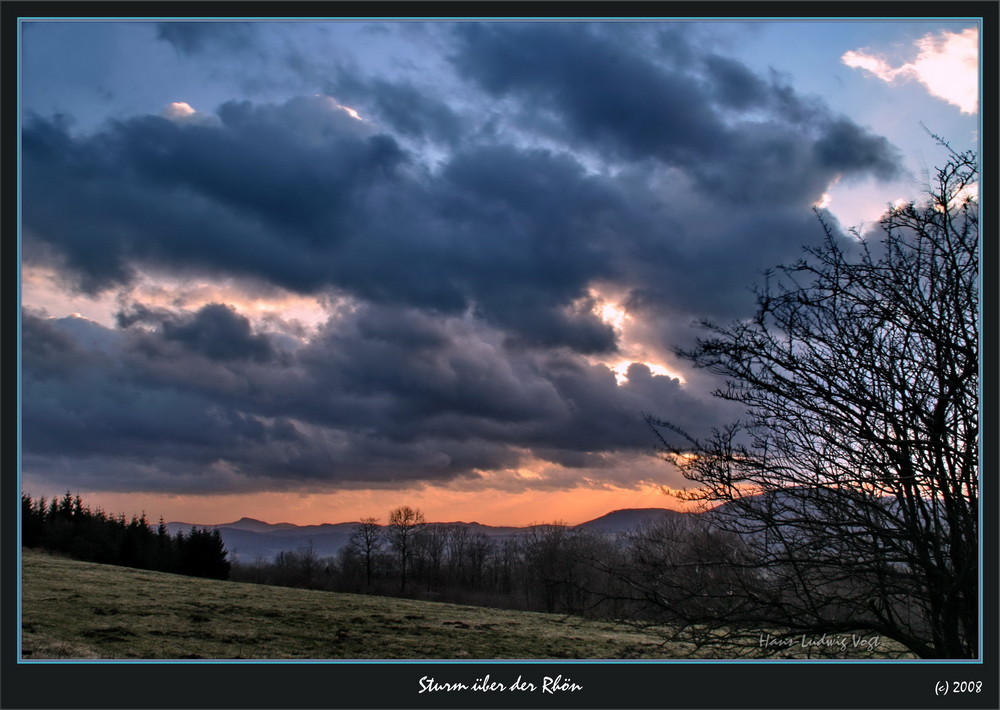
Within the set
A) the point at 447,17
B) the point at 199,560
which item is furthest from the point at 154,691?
the point at 199,560

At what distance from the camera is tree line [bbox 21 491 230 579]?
4459cm

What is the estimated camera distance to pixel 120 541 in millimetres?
49562

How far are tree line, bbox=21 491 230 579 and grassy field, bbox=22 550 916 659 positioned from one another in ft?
66.9

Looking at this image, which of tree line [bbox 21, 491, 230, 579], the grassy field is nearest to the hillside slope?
the grassy field

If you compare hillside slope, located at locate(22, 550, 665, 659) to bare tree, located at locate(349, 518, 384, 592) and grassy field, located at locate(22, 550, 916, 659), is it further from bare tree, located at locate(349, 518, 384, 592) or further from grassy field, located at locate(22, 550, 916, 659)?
bare tree, located at locate(349, 518, 384, 592)

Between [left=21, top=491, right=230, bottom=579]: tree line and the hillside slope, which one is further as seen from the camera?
[left=21, top=491, right=230, bottom=579]: tree line

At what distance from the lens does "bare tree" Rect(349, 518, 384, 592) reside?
4825 centimetres

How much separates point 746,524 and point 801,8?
4809 millimetres

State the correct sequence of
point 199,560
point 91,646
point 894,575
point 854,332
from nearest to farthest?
point 894,575 < point 854,332 < point 91,646 < point 199,560

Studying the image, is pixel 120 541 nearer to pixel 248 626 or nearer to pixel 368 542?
pixel 368 542

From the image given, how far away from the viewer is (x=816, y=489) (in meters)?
5.35

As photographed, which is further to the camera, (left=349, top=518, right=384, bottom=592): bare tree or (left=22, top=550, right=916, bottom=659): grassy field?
(left=349, top=518, right=384, bottom=592): bare tree

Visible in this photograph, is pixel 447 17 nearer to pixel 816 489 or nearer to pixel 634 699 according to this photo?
pixel 816 489

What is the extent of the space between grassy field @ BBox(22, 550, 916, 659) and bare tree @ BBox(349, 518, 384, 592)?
842 inches
